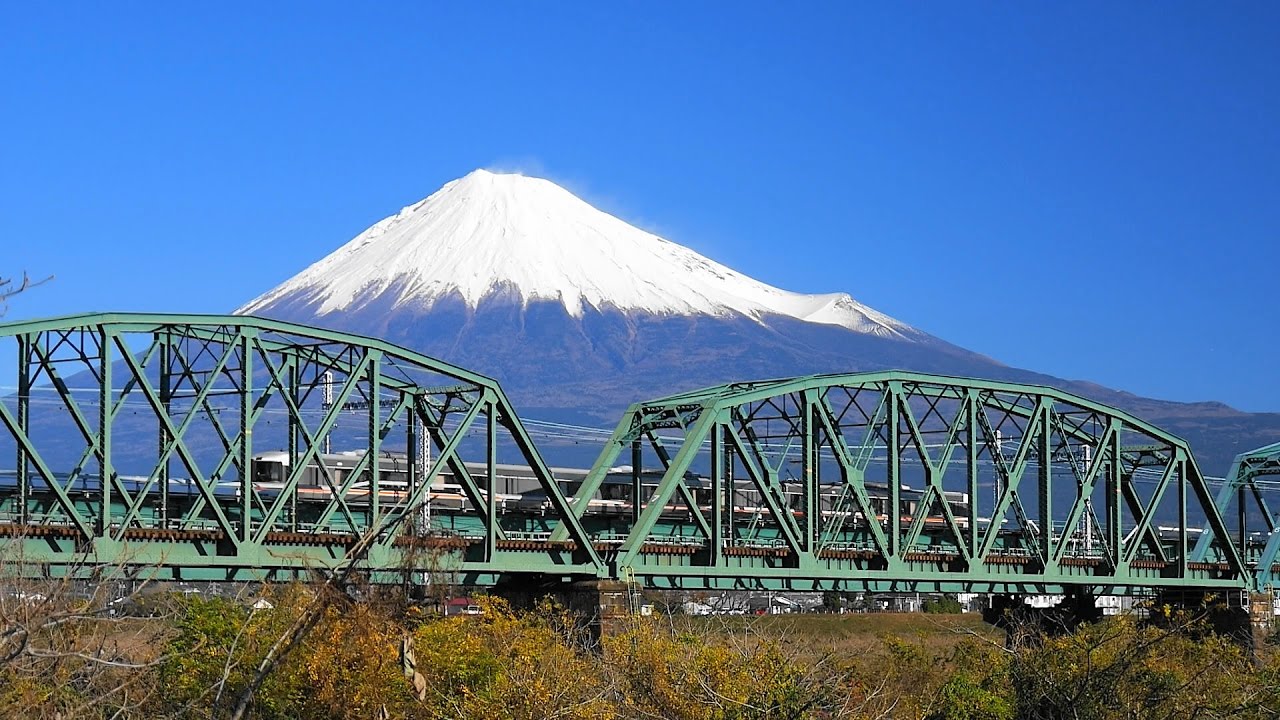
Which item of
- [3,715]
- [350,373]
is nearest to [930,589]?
[350,373]

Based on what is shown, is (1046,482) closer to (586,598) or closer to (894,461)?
(894,461)

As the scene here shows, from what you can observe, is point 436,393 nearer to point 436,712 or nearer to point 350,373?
point 350,373

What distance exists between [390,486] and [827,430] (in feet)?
83.1

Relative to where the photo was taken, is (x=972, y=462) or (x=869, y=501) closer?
(x=972, y=462)

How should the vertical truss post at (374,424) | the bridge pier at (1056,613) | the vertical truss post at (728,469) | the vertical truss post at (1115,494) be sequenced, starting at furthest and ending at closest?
1. the bridge pier at (1056,613)
2. the vertical truss post at (1115,494)
3. the vertical truss post at (728,469)
4. the vertical truss post at (374,424)

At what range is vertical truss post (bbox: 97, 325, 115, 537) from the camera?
56000mm

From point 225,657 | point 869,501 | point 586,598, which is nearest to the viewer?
point 225,657

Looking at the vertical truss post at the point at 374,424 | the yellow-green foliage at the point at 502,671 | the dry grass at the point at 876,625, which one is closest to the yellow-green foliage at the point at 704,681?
the yellow-green foliage at the point at 502,671

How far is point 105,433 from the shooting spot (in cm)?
5750

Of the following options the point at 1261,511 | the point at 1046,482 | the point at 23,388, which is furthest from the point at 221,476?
the point at 1261,511

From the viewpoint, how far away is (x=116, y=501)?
70.6 metres

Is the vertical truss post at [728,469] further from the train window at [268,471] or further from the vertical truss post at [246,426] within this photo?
the train window at [268,471]

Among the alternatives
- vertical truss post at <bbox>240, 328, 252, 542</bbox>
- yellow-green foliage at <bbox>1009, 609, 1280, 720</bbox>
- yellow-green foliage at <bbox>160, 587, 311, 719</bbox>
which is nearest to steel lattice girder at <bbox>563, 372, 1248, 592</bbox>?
yellow-green foliage at <bbox>1009, 609, 1280, 720</bbox>

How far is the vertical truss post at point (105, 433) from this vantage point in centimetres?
5600
